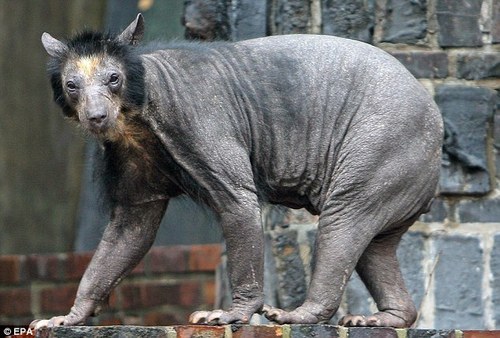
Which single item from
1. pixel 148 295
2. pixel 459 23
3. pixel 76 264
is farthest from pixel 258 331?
pixel 76 264

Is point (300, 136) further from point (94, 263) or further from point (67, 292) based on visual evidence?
point (67, 292)

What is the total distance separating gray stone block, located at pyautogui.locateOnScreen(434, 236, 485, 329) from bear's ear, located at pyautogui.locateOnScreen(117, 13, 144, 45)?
268 centimetres

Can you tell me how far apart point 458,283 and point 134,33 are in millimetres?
2797

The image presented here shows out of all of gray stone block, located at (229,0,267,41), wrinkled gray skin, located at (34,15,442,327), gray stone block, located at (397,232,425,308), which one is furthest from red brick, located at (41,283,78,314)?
wrinkled gray skin, located at (34,15,442,327)

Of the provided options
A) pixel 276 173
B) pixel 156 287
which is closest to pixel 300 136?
pixel 276 173

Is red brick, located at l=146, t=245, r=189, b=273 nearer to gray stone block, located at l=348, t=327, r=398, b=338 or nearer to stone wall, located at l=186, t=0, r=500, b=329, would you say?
stone wall, located at l=186, t=0, r=500, b=329

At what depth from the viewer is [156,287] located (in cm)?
1227

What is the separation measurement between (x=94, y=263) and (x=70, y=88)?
82cm

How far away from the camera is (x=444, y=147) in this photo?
9.99m

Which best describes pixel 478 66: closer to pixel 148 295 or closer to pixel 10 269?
pixel 148 295

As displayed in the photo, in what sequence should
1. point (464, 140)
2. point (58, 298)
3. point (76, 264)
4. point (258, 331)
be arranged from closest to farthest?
point (258, 331) < point (464, 140) < point (76, 264) < point (58, 298)

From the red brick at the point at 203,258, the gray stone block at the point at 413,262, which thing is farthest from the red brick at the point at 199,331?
the red brick at the point at 203,258

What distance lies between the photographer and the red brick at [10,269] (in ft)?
41.7

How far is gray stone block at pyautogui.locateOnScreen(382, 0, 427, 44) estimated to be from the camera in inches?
396
